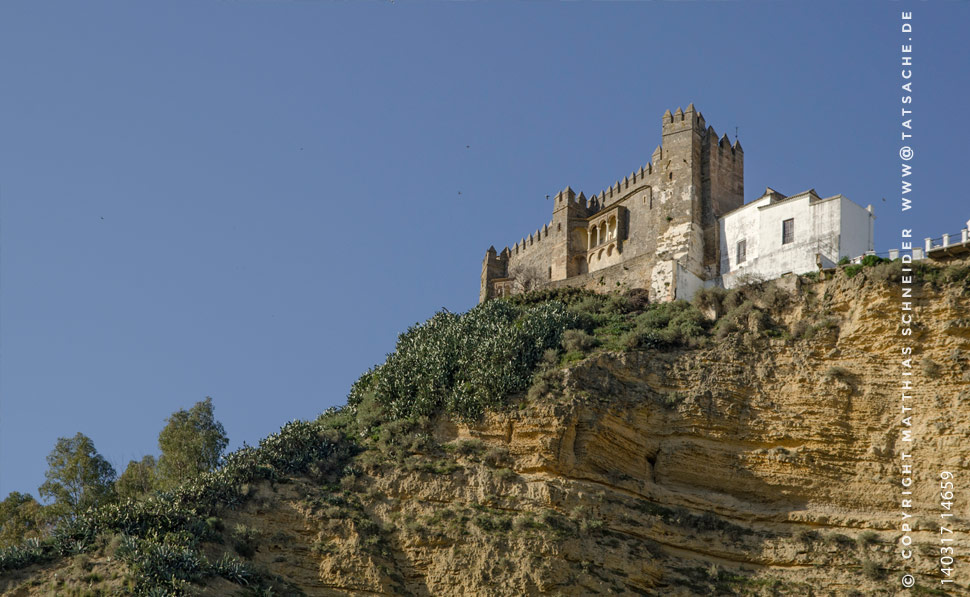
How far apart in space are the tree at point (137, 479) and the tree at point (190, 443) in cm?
56

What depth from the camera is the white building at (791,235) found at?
124 feet

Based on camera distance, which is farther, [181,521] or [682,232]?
[682,232]

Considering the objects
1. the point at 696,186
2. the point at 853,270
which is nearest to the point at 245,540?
the point at 853,270

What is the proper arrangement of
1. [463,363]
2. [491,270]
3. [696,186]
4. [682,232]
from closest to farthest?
[463,363], [682,232], [696,186], [491,270]

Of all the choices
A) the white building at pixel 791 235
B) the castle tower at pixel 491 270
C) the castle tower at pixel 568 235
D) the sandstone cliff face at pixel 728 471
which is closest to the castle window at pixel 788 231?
the white building at pixel 791 235

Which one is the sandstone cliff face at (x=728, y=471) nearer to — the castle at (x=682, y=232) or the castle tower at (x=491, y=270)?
the castle at (x=682, y=232)

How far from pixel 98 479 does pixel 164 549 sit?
32.8 feet

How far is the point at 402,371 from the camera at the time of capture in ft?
114

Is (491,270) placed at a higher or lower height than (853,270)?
higher

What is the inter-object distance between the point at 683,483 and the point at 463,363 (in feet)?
23.2

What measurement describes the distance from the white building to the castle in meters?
0.03

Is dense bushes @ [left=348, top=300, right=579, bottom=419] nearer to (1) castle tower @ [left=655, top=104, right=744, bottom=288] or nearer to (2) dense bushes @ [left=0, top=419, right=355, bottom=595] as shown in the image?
(2) dense bushes @ [left=0, top=419, right=355, bottom=595]

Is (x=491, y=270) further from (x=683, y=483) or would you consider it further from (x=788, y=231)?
(x=683, y=483)

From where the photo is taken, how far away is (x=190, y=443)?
36438 mm
